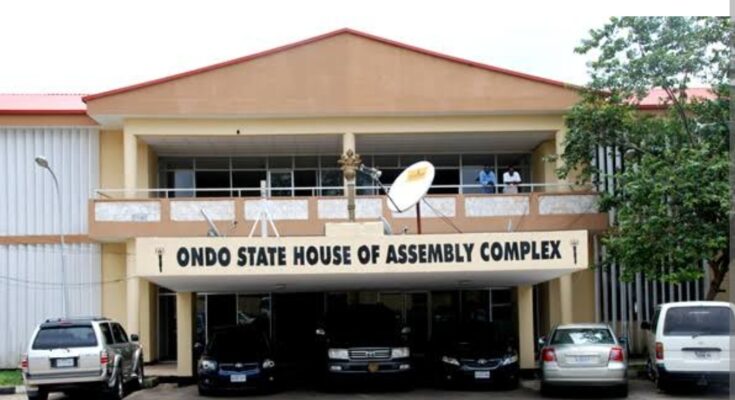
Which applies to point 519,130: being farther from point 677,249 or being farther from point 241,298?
point 241,298

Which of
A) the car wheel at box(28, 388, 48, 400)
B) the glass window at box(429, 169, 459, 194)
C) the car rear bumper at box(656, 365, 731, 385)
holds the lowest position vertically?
the car wheel at box(28, 388, 48, 400)

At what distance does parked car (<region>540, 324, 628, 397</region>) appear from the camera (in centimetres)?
1830

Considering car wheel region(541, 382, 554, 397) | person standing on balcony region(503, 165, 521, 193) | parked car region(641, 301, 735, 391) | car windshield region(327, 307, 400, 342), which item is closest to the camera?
parked car region(641, 301, 735, 391)

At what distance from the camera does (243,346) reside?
20672mm

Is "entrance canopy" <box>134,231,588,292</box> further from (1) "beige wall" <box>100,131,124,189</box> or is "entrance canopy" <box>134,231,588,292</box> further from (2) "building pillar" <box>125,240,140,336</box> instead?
(1) "beige wall" <box>100,131,124,189</box>

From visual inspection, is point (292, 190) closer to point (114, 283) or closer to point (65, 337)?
point (114, 283)

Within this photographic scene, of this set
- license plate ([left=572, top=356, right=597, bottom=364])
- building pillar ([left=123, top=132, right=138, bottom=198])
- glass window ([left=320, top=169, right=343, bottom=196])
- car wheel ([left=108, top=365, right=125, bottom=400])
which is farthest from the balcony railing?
license plate ([left=572, top=356, right=597, bottom=364])

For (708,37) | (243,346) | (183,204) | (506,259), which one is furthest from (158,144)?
(708,37)

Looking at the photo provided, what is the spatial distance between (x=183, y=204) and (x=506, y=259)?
10.6 m

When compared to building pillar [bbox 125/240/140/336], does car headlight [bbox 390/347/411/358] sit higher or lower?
lower

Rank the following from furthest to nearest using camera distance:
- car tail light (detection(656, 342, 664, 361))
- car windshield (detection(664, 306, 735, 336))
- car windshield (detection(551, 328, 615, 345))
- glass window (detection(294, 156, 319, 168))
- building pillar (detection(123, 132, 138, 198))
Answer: glass window (detection(294, 156, 319, 168)), building pillar (detection(123, 132, 138, 198)), car windshield (detection(551, 328, 615, 345)), car tail light (detection(656, 342, 664, 361)), car windshield (detection(664, 306, 735, 336))

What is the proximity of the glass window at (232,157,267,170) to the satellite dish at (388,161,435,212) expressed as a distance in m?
11.1

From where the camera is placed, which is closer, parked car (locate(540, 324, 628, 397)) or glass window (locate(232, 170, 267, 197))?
parked car (locate(540, 324, 628, 397))

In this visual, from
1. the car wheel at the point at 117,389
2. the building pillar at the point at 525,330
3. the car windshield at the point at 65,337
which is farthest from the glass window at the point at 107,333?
the building pillar at the point at 525,330
